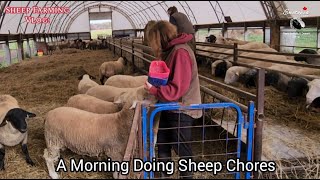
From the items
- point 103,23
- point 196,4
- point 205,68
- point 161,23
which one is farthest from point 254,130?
point 103,23

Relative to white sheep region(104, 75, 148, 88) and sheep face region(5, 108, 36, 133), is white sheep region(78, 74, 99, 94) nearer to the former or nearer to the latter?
white sheep region(104, 75, 148, 88)

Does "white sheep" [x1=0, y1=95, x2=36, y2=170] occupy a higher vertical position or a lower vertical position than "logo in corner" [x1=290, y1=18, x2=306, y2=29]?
lower

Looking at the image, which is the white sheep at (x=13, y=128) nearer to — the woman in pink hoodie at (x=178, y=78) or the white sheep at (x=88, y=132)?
the white sheep at (x=88, y=132)

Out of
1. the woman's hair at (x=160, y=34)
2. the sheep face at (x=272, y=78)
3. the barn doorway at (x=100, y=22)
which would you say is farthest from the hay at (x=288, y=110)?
the barn doorway at (x=100, y=22)

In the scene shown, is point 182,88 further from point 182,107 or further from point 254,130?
point 254,130

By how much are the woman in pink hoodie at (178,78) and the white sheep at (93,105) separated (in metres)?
1.26

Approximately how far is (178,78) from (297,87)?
14.0ft

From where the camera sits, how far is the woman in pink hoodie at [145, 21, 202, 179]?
283cm

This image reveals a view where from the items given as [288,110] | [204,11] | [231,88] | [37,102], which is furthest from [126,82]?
[204,11]

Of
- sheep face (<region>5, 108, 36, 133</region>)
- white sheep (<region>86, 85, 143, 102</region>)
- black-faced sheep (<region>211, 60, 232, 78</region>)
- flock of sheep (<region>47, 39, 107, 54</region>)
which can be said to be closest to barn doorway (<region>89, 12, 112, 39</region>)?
flock of sheep (<region>47, 39, 107, 54</region>)

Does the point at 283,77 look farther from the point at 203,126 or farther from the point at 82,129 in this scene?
the point at 82,129

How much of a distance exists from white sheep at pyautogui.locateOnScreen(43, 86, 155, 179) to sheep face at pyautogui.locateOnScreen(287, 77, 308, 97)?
12.7 feet

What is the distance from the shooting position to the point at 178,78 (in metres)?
2.80

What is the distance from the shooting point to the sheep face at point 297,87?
6289 millimetres
